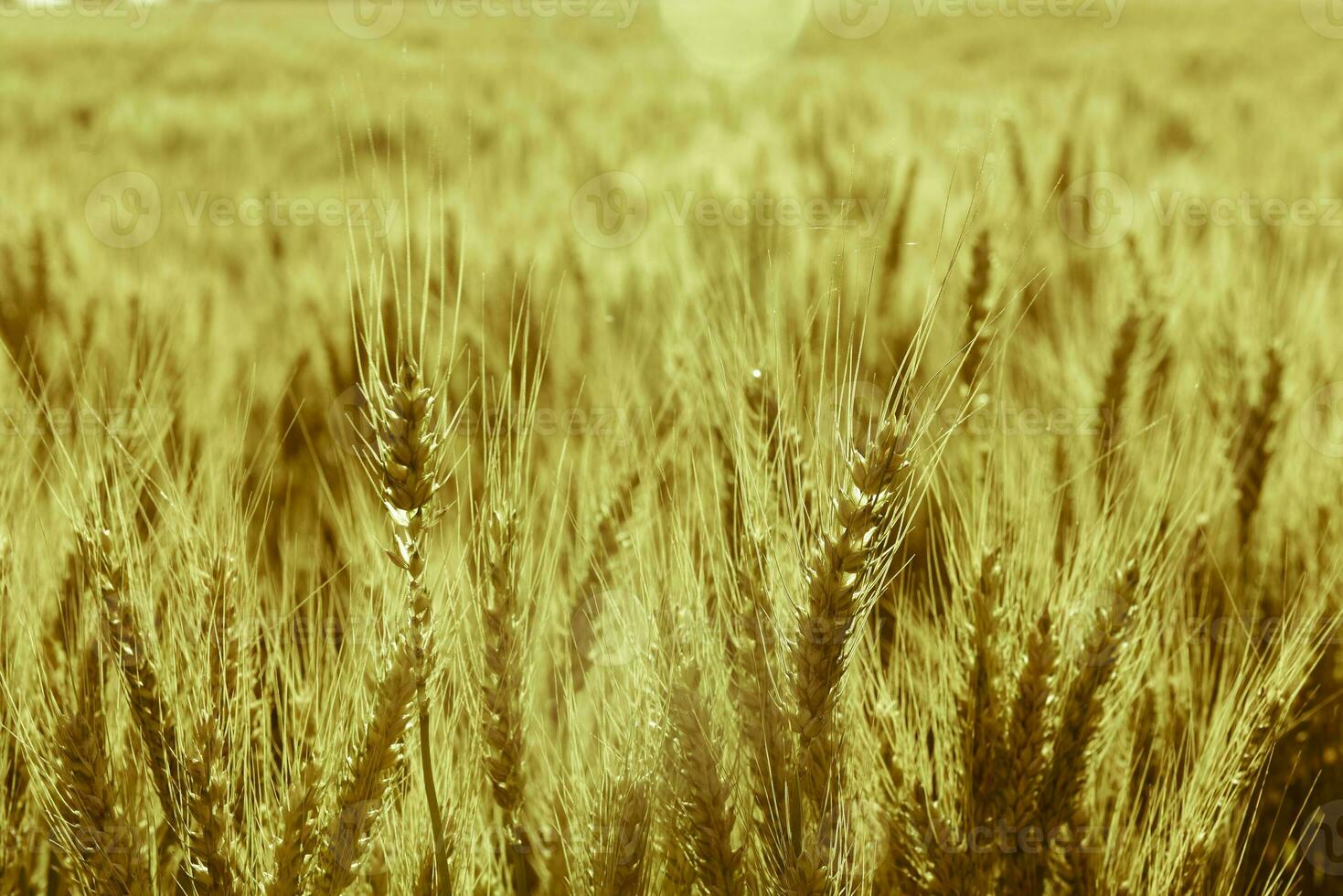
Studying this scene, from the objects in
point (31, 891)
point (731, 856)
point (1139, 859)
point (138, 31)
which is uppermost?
point (138, 31)

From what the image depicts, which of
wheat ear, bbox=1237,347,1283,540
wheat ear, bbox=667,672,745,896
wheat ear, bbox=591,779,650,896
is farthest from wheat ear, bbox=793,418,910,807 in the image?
wheat ear, bbox=1237,347,1283,540

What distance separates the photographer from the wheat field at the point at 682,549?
995mm

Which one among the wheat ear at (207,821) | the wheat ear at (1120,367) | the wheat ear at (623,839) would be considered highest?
the wheat ear at (1120,367)

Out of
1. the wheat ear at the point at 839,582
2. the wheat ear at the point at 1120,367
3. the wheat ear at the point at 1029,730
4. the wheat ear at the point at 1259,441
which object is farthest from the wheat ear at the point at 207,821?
the wheat ear at the point at 1259,441

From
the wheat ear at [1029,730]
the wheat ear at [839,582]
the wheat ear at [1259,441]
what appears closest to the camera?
the wheat ear at [839,582]

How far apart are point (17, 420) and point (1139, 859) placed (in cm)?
202

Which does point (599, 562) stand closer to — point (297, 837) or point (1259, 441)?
point (297, 837)

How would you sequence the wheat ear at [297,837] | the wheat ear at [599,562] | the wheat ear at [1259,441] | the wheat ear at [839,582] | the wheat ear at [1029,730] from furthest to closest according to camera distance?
the wheat ear at [1259,441]
the wheat ear at [599,562]
the wheat ear at [1029,730]
the wheat ear at [297,837]
the wheat ear at [839,582]

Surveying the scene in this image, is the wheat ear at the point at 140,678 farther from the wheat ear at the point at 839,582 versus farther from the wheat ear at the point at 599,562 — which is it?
the wheat ear at the point at 839,582

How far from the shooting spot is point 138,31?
10.6m

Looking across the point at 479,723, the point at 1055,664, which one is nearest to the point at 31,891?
the point at 479,723

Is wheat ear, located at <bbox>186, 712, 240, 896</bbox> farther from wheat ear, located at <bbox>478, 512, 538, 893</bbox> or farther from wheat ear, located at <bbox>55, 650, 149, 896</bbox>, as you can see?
wheat ear, located at <bbox>478, 512, 538, 893</bbox>

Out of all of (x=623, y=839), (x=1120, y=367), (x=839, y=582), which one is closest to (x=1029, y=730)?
(x=839, y=582)

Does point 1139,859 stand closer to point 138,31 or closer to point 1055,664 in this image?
point 1055,664
